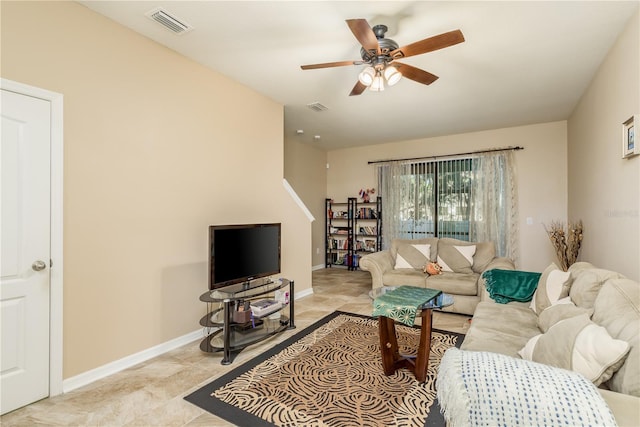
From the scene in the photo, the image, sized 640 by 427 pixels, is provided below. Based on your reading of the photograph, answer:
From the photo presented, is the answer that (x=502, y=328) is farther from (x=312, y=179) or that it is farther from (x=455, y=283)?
(x=312, y=179)

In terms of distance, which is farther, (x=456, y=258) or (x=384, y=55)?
(x=456, y=258)

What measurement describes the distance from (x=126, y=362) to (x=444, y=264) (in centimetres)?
387

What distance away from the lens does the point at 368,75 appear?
245 cm

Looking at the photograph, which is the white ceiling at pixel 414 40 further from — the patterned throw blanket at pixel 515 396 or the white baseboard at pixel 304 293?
the white baseboard at pixel 304 293

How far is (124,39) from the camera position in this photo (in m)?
2.53

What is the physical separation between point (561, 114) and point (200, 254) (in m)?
5.45

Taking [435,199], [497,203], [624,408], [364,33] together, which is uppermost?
[364,33]

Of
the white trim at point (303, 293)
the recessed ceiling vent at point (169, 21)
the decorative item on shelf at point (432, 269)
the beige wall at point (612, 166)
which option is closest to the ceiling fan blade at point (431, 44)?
the beige wall at point (612, 166)

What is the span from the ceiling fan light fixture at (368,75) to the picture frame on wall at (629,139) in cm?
186

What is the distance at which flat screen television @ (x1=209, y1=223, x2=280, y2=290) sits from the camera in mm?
2773

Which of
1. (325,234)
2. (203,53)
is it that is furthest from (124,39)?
(325,234)

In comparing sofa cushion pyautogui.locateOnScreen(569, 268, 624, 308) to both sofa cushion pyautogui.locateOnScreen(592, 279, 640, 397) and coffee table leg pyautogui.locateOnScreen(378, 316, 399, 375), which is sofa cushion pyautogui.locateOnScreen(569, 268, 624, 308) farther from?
coffee table leg pyautogui.locateOnScreen(378, 316, 399, 375)

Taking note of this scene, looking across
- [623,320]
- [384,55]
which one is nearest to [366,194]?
[384,55]

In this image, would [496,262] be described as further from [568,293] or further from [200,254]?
[200,254]
